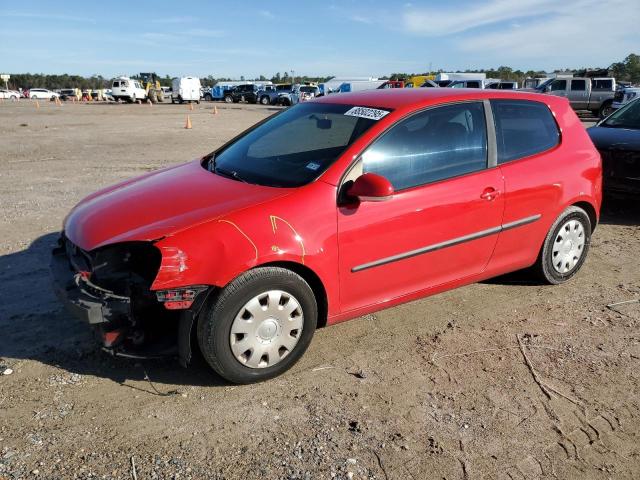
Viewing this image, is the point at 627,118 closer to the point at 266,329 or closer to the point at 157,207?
the point at 266,329

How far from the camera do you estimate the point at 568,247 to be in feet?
15.0

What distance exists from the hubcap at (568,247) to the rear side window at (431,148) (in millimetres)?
1194

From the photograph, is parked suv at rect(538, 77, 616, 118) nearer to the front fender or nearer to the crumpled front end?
the front fender

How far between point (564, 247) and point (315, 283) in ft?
8.27

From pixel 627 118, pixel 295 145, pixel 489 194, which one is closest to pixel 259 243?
pixel 295 145

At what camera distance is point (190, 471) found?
246 centimetres

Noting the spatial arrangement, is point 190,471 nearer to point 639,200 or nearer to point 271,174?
point 271,174

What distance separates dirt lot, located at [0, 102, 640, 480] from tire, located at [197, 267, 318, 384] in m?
0.15

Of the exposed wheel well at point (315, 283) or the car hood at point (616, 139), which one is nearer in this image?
the exposed wheel well at point (315, 283)

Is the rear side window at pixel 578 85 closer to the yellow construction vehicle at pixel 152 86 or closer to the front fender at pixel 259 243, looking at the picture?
the front fender at pixel 259 243

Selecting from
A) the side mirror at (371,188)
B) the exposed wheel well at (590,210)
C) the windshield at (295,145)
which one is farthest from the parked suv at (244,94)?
the side mirror at (371,188)

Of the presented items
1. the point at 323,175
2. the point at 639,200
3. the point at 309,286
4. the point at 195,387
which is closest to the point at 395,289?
the point at 309,286

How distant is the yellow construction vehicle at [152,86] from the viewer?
46.9 metres

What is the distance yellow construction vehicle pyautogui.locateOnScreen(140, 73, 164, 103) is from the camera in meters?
46.9
